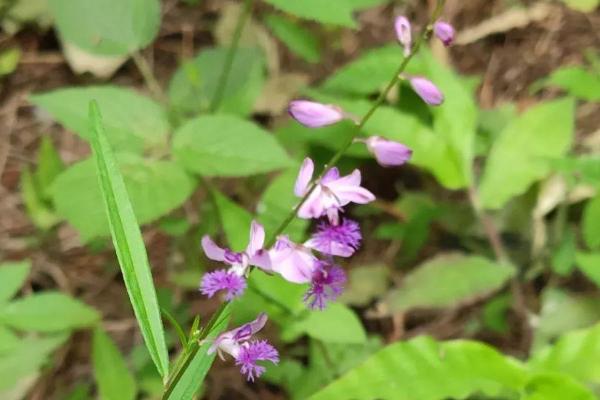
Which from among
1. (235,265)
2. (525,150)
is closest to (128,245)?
(235,265)

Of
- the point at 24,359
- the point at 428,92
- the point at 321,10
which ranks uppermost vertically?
the point at 428,92

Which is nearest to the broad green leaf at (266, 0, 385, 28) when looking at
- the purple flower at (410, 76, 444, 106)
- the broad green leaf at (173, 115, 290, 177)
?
the broad green leaf at (173, 115, 290, 177)

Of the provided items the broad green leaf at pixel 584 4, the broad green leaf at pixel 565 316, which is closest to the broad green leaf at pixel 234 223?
the broad green leaf at pixel 565 316

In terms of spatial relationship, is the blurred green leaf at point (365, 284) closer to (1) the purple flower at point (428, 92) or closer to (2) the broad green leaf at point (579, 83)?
(2) the broad green leaf at point (579, 83)

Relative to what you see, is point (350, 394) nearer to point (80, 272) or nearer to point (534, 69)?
point (80, 272)

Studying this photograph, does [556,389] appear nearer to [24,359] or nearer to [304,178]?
[304,178]

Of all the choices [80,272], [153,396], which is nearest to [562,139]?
[153,396]
